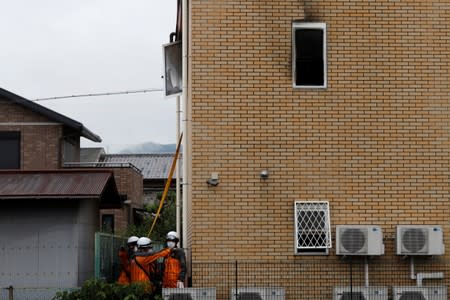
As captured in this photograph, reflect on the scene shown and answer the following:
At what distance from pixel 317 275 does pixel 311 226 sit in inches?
36.0

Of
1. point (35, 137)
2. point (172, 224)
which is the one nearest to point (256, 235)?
point (172, 224)

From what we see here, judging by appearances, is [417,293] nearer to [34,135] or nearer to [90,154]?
[34,135]

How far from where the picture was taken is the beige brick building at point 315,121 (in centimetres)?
1829

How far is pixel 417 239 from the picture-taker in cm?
1788

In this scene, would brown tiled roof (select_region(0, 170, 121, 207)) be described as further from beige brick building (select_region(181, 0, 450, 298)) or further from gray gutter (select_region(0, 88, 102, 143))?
gray gutter (select_region(0, 88, 102, 143))

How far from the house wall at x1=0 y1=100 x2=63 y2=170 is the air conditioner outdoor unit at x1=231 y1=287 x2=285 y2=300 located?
25.3m

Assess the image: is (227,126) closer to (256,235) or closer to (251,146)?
(251,146)

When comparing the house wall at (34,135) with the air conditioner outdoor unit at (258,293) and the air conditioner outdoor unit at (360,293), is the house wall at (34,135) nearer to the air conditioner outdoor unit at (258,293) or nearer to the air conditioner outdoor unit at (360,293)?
the air conditioner outdoor unit at (258,293)

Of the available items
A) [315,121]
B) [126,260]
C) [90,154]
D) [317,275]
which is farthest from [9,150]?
[317,275]

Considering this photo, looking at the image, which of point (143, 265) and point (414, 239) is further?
point (143, 265)

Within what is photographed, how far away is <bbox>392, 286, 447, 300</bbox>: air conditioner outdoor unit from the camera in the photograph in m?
17.5

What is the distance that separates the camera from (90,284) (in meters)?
17.6

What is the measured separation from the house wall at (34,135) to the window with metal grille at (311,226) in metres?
25.0

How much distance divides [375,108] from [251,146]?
249 centimetres
